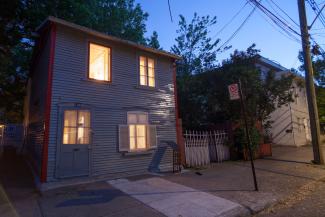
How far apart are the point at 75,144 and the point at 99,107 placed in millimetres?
1558

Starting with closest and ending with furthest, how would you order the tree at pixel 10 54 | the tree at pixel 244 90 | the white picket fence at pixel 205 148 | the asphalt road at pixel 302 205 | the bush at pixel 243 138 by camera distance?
the asphalt road at pixel 302 205 → the white picket fence at pixel 205 148 → the bush at pixel 243 138 → the tree at pixel 244 90 → the tree at pixel 10 54

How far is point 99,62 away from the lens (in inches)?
365

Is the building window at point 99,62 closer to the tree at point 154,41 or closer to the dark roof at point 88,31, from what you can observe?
the dark roof at point 88,31

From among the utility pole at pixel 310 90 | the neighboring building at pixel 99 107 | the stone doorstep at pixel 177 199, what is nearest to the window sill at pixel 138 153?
the neighboring building at pixel 99 107

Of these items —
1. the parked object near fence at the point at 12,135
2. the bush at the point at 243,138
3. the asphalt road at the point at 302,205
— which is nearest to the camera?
the asphalt road at the point at 302,205

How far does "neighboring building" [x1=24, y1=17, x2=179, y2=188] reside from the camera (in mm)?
7641

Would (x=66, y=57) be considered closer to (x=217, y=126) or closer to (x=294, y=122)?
(x=217, y=126)

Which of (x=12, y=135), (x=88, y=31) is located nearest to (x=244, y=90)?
(x=88, y=31)

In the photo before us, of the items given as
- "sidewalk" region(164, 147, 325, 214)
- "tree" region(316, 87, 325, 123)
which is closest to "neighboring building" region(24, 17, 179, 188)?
"sidewalk" region(164, 147, 325, 214)

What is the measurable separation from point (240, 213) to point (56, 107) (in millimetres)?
6176

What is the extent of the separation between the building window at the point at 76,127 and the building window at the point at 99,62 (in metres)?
1.57

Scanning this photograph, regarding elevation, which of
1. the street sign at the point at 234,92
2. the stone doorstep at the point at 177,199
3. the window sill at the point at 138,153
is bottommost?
the stone doorstep at the point at 177,199

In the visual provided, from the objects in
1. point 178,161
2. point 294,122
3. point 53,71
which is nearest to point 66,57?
point 53,71

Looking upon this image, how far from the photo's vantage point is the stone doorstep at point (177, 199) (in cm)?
516
